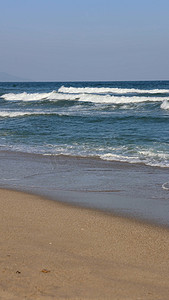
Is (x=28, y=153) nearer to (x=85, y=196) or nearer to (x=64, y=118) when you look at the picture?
(x=85, y=196)

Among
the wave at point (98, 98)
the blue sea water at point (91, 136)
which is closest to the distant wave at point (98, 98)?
the wave at point (98, 98)

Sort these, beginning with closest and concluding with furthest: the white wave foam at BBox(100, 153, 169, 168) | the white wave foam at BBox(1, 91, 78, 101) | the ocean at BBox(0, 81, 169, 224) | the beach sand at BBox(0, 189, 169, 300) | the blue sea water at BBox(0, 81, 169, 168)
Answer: the beach sand at BBox(0, 189, 169, 300) → the ocean at BBox(0, 81, 169, 224) → the white wave foam at BBox(100, 153, 169, 168) → the blue sea water at BBox(0, 81, 169, 168) → the white wave foam at BBox(1, 91, 78, 101)

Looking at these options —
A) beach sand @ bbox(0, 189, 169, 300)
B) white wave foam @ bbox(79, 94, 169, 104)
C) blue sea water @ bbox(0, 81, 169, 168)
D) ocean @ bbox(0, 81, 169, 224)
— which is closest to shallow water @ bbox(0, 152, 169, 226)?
ocean @ bbox(0, 81, 169, 224)

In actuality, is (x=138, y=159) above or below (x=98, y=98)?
below

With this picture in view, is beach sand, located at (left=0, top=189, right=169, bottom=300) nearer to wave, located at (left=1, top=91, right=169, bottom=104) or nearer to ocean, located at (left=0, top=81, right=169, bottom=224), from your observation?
ocean, located at (left=0, top=81, right=169, bottom=224)

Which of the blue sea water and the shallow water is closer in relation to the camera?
the shallow water

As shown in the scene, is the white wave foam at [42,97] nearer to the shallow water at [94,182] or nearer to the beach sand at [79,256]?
the shallow water at [94,182]

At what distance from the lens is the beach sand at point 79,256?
3.19 metres

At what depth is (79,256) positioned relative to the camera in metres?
3.90

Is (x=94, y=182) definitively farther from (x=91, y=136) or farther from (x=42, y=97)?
(x=42, y=97)

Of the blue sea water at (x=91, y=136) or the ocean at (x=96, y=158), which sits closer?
the ocean at (x=96, y=158)

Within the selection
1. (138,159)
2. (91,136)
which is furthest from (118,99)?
(138,159)

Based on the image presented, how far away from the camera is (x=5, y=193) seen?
6.54 m

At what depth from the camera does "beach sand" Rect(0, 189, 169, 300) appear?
10.5 ft
